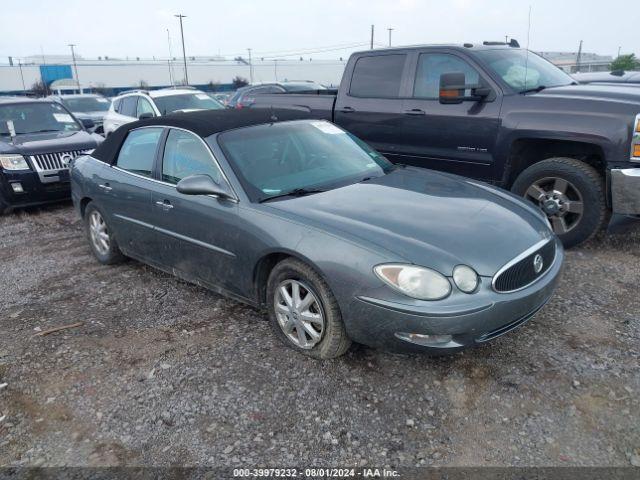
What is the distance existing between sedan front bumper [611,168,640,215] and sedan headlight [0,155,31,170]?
24.4 ft

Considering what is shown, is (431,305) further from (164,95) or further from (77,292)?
(164,95)

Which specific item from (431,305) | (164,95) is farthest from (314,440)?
(164,95)

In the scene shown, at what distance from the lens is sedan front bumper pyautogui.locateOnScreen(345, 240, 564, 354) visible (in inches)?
112

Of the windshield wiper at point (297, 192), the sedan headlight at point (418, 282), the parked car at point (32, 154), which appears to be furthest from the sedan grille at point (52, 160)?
the sedan headlight at point (418, 282)

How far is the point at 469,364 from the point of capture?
10.9 feet

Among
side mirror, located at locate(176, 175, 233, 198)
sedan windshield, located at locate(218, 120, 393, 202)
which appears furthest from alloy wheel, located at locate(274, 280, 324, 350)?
side mirror, located at locate(176, 175, 233, 198)

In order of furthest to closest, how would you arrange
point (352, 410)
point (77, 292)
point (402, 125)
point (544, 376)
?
1. point (402, 125)
2. point (77, 292)
3. point (544, 376)
4. point (352, 410)

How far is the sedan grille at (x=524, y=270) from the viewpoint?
3.01m

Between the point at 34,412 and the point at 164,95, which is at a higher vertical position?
the point at 164,95

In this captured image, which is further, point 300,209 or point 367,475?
point 300,209

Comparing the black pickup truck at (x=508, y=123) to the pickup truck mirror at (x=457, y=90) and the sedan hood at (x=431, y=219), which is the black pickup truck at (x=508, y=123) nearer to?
the pickup truck mirror at (x=457, y=90)

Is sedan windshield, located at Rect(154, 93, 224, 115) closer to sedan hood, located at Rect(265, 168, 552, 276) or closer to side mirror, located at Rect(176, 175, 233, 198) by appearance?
side mirror, located at Rect(176, 175, 233, 198)

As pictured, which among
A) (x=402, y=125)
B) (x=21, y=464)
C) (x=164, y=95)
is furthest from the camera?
(x=164, y=95)

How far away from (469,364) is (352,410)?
86 centimetres
